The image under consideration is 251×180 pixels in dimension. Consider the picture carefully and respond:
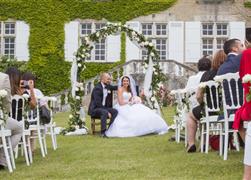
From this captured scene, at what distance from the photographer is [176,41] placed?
21.2m

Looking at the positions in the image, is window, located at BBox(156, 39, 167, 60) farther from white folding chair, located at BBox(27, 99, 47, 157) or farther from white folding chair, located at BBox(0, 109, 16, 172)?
white folding chair, located at BBox(0, 109, 16, 172)

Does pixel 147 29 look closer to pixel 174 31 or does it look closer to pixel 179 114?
pixel 174 31

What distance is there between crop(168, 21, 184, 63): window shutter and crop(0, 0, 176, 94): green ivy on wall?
1.82 meters

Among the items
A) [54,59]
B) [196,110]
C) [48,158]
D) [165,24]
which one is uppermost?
[165,24]

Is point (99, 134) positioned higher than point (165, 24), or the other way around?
point (165, 24)

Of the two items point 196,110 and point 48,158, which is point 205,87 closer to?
point 196,110

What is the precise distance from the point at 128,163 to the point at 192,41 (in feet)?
48.7

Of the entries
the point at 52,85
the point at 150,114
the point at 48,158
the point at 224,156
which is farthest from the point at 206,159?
the point at 52,85

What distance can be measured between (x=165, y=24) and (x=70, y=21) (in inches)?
147

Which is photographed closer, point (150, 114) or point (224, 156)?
point (224, 156)

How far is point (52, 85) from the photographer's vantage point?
20953 mm

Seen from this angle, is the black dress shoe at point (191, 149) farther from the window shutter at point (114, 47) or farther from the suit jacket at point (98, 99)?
the window shutter at point (114, 47)

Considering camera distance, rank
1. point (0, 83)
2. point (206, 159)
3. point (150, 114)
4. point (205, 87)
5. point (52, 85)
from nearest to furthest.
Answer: point (0, 83)
point (206, 159)
point (205, 87)
point (150, 114)
point (52, 85)

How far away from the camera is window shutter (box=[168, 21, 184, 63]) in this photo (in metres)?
21.2
